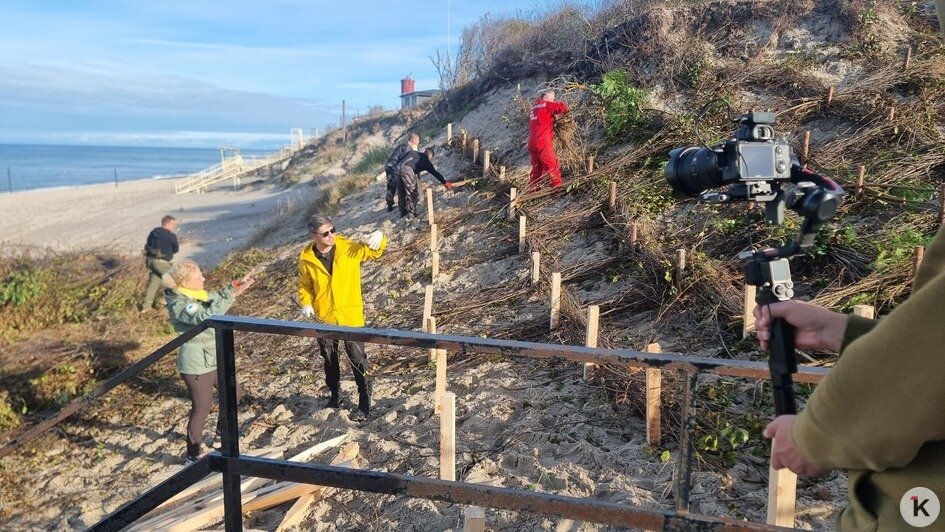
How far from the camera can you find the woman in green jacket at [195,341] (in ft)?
17.2

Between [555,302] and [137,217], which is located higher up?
[555,302]

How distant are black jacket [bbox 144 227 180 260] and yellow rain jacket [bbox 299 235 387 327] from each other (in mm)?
4708

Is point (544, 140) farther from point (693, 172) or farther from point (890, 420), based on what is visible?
point (890, 420)

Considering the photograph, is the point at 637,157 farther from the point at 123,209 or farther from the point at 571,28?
the point at 123,209

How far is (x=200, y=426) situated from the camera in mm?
5445

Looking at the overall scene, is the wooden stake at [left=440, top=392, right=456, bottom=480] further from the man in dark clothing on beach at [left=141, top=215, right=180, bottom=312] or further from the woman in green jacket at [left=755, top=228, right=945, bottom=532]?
the man in dark clothing on beach at [left=141, top=215, right=180, bottom=312]

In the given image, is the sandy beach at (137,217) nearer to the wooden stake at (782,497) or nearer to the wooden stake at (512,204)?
the wooden stake at (512,204)

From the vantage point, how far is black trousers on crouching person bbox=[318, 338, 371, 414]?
5996 millimetres

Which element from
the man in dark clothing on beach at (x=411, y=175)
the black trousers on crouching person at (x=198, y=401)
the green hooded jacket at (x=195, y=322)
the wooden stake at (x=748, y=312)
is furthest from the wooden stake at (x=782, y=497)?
the man in dark clothing on beach at (x=411, y=175)

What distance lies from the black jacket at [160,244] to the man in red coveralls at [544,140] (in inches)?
219

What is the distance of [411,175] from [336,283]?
21.1 feet

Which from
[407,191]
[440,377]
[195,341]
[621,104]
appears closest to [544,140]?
[621,104]

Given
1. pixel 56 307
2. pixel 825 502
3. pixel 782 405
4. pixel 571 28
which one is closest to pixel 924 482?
pixel 782 405

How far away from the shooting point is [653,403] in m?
4.46
